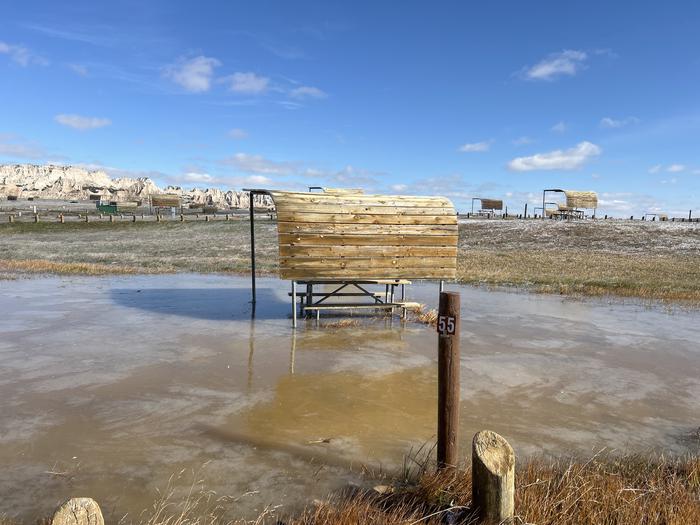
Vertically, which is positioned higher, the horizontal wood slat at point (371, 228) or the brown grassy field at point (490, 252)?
the horizontal wood slat at point (371, 228)

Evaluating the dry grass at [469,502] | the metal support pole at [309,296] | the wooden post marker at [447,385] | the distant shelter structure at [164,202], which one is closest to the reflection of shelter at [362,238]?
the metal support pole at [309,296]

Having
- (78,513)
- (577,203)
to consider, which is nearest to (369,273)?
(78,513)

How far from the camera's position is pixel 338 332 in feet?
43.6

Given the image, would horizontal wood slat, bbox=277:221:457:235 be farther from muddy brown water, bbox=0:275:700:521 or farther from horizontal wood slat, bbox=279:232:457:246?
muddy brown water, bbox=0:275:700:521

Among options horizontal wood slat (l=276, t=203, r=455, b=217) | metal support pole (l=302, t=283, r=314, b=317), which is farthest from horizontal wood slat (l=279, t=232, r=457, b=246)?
metal support pole (l=302, t=283, r=314, b=317)

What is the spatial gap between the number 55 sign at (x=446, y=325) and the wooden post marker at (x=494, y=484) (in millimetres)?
1285

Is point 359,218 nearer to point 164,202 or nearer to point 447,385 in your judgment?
point 447,385

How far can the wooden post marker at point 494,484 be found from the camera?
4262 millimetres

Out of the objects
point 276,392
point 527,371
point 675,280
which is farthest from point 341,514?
point 675,280

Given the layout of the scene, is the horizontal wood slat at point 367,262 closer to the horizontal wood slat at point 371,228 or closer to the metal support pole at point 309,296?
the horizontal wood slat at point 371,228

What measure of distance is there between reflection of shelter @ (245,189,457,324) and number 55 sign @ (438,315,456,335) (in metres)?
8.21

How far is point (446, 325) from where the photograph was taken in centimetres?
536

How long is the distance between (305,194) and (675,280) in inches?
726

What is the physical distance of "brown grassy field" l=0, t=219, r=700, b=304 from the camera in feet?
75.6
